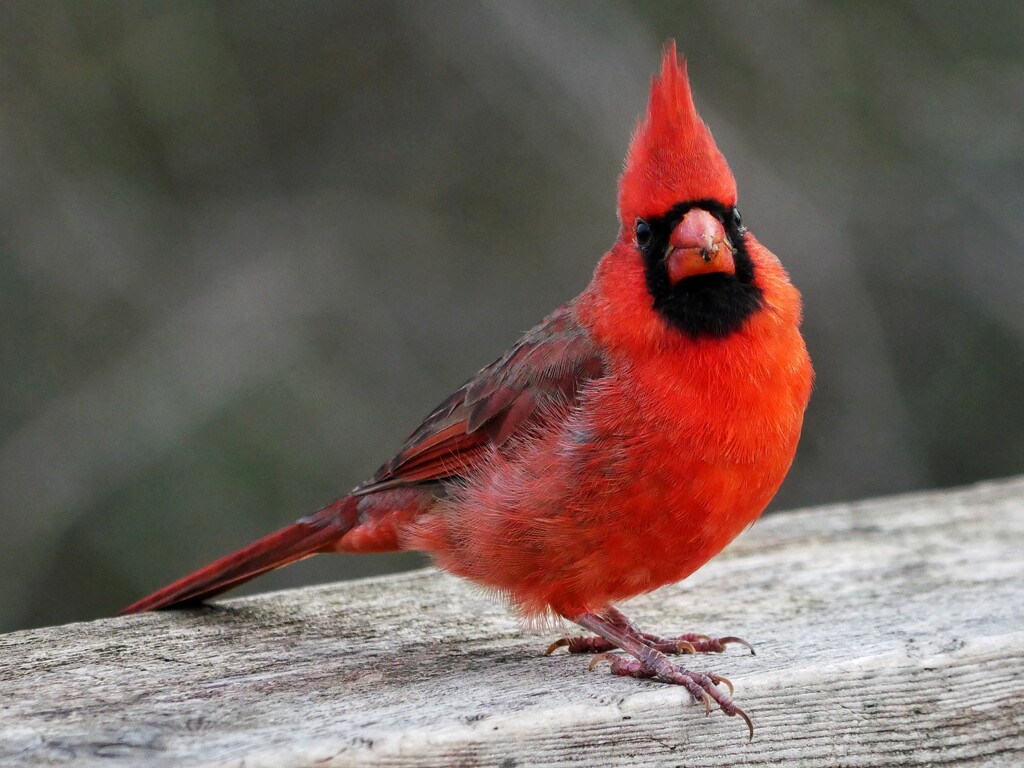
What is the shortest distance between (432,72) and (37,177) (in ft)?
5.63

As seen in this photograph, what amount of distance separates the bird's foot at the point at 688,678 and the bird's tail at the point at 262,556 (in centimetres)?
77

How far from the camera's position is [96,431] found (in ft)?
15.4

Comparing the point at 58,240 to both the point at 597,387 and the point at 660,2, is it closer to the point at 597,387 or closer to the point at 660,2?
the point at 660,2

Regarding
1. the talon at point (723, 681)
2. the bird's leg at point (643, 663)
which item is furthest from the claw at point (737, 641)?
the talon at point (723, 681)

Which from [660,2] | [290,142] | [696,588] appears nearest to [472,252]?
[290,142]

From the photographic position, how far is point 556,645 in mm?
2654

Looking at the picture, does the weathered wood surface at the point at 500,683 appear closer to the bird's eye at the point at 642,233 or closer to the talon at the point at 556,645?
the talon at the point at 556,645

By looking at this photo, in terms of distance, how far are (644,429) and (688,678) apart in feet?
1.65

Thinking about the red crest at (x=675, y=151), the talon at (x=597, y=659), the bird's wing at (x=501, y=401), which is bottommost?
the talon at (x=597, y=659)

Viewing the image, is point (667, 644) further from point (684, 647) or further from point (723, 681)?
point (723, 681)

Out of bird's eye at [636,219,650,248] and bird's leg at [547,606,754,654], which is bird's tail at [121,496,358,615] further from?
bird's eye at [636,219,650,248]

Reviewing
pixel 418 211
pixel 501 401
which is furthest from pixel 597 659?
pixel 418 211

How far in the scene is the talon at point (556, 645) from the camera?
8.61 ft

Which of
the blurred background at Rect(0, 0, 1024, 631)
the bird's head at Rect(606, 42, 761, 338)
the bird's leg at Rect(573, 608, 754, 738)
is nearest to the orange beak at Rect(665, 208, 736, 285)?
the bird's head at Rect(606, 42, 761, 338)
